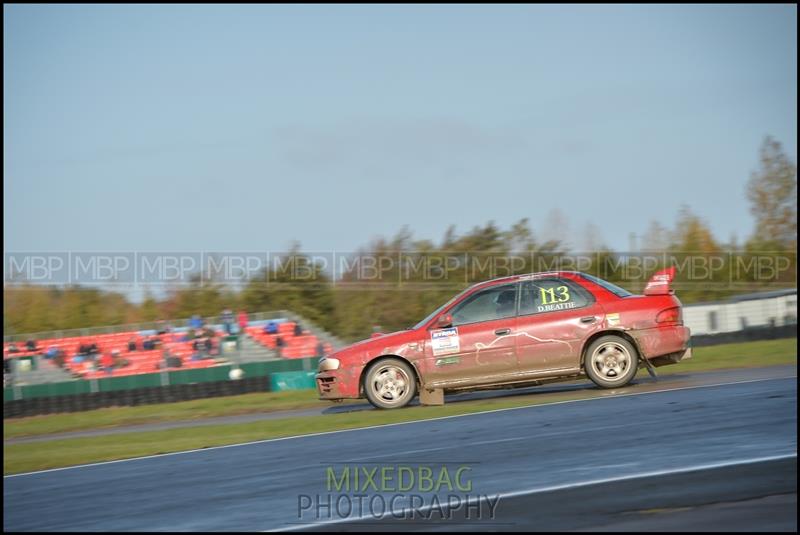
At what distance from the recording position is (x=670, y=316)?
447 inches

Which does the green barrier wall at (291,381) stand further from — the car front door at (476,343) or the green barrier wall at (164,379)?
the car front door at (476,343)

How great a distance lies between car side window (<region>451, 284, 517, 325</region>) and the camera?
11.6 meters

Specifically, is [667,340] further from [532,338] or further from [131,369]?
[131,369]

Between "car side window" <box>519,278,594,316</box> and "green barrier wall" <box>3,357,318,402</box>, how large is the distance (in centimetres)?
1157

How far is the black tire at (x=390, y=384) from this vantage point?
1164 centimetres

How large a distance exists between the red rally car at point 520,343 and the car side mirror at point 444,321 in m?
0.01

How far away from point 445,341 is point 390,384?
94cm

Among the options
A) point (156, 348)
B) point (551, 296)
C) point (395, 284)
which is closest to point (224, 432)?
point (551, 296)

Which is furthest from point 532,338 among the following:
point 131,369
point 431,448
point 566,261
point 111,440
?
point 566,261

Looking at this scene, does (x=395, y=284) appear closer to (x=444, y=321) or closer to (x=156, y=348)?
(x=156, y=348)

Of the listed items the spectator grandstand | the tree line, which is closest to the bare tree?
the tree line

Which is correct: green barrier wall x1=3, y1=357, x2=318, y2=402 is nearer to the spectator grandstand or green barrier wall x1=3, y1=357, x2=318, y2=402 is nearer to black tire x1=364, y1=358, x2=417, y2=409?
the spectator grandstand

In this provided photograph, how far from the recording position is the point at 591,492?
5.92 metres

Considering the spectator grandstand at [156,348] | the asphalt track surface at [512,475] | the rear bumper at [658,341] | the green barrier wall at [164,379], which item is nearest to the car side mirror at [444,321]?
the asphalt track surface at [512,475]
